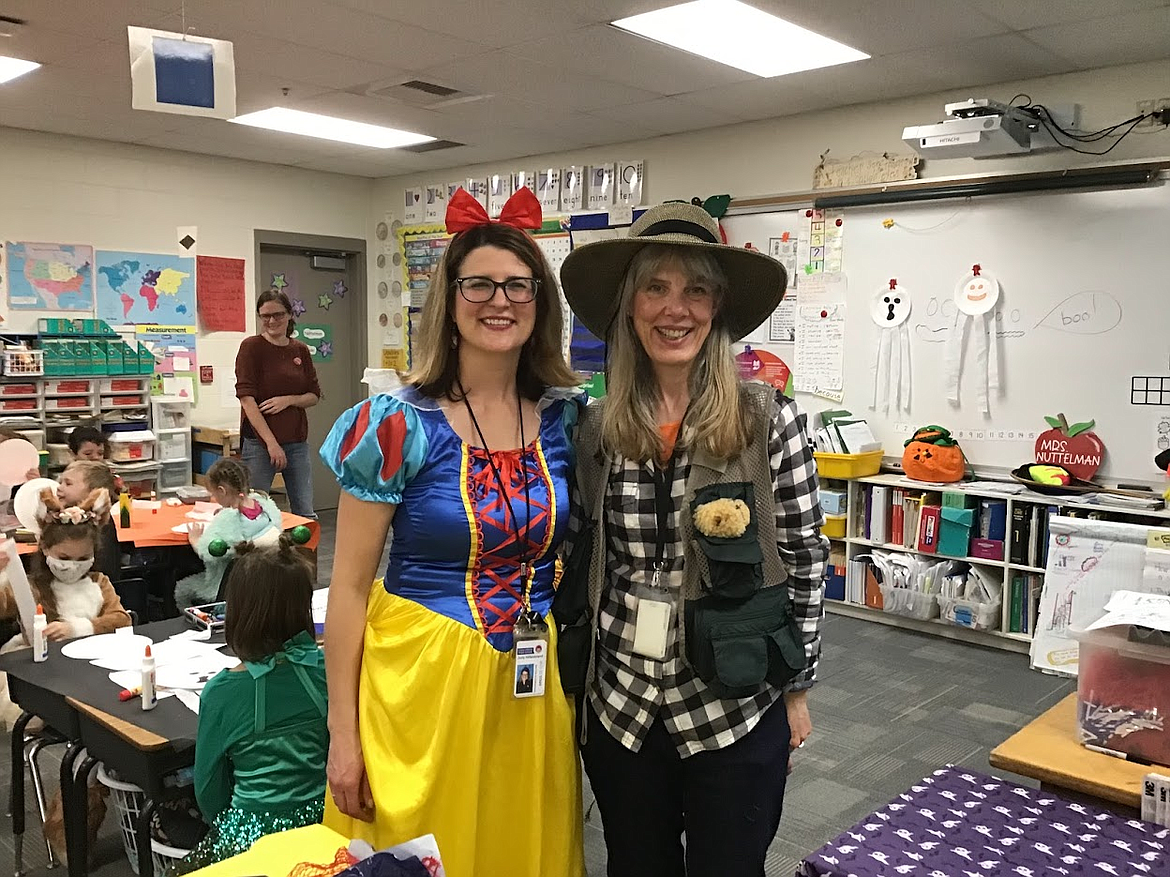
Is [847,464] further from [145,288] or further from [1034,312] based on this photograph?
[145,288]

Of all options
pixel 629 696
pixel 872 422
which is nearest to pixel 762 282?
pixel 629 696

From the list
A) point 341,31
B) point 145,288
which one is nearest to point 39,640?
point 341,31

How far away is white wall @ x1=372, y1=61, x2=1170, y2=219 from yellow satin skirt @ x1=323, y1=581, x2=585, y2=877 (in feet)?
13.0

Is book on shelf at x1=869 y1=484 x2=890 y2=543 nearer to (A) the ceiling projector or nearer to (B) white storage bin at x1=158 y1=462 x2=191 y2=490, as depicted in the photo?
(A) the ceiling projector

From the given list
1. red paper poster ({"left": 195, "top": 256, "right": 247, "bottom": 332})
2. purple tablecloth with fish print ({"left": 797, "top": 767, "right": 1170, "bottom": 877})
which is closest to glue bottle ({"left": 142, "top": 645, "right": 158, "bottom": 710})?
purple tablecloth with fish print ({"left": 797, "top": 767, "right": 1170, "bottom": 877})

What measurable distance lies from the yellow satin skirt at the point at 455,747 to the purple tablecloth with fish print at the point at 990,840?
1.37 feet

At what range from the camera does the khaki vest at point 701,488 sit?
1.48 meters

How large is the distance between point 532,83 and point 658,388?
134 inches

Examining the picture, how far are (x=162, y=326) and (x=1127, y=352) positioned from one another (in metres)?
5.64

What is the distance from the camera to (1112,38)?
3797mm

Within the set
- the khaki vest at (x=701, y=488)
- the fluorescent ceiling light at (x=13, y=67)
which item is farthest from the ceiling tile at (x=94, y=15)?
the khaki vest at (x=701, y=488)

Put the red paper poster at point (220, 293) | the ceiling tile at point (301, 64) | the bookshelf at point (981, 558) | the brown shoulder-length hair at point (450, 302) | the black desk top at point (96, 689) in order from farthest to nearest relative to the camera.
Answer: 1. the red paper poster at point (220, 293)
2. the bookshelf at point (981, 558)
3. the ceiling tile at point (301, 64)
4. the black desk top at point (96, 689)
5. the brown shoulder-length hair at point (450, 302)

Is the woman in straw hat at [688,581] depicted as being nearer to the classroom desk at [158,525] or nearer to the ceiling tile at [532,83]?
the classroom desk at [158,525]

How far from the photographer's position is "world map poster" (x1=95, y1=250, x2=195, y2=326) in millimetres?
6168
